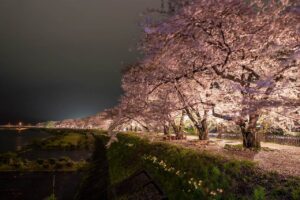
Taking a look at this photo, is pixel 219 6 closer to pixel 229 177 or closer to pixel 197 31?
pixel 197 31

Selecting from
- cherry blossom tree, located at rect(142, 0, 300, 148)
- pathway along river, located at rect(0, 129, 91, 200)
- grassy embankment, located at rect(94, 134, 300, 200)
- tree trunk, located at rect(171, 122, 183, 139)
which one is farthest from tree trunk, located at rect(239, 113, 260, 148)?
pathway along river, located at rect(0, 129, 91, 200)

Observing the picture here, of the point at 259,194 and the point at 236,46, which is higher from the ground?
the point at 236,46

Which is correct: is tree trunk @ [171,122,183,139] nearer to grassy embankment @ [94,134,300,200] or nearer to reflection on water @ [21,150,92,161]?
grassy embankment @ [94,134,300,200]

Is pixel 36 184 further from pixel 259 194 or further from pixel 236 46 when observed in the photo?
pixel 259 194

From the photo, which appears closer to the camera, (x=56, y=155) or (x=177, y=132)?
(x=177, y=132)

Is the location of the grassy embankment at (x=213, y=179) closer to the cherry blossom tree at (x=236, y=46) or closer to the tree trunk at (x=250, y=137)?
the cherry blossom tree at (x=236, y=46)

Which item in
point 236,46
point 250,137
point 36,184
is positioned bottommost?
point 36,184

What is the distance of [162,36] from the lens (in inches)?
474

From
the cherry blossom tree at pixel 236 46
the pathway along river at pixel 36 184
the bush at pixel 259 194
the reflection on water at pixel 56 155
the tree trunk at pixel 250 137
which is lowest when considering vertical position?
the pathway along river at pixel 36 184

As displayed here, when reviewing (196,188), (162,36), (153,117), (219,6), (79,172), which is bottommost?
(79,172)

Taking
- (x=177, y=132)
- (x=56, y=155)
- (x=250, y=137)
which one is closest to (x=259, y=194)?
(x=250, y=137)

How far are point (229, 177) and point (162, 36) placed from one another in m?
6.30

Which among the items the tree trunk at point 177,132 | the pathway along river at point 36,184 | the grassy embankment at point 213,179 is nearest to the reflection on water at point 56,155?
the pathway along river at point 36,184

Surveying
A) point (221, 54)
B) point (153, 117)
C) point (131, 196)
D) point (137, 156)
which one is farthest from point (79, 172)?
point (221, 54)
